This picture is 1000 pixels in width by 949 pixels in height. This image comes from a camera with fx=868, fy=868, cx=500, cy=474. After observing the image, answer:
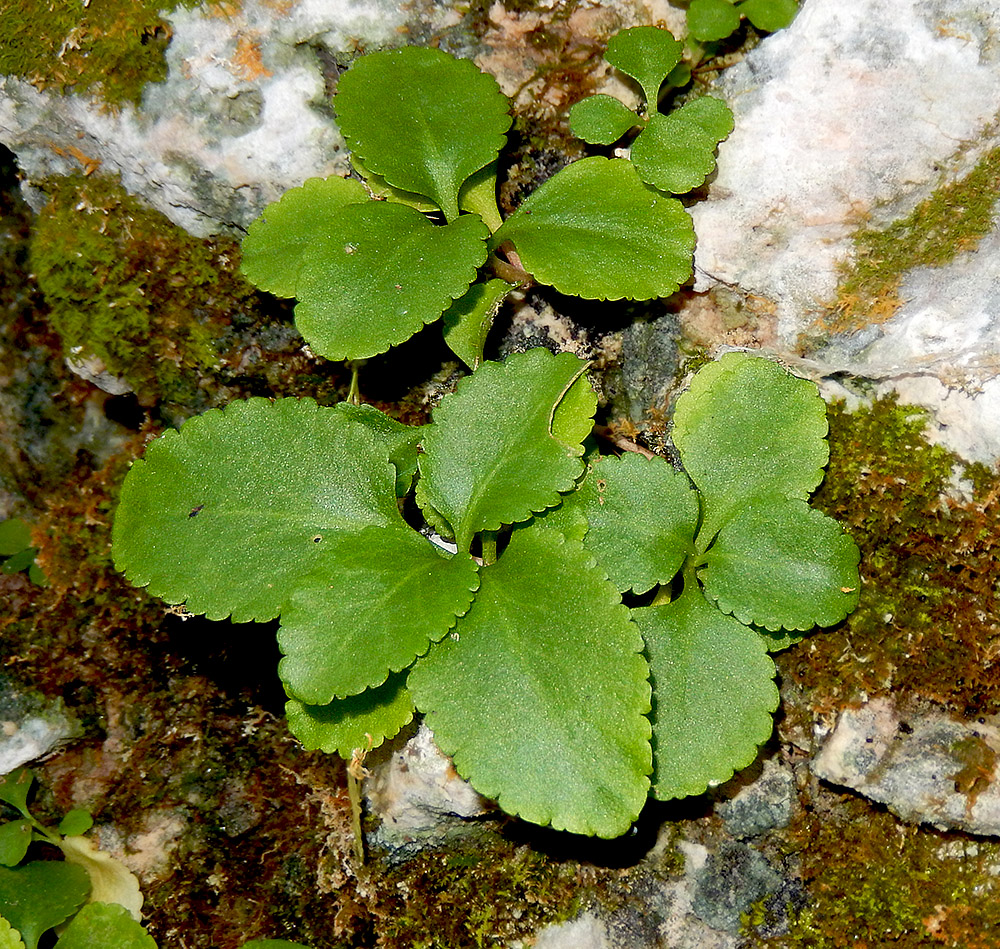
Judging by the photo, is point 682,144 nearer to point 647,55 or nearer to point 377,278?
point 647,55

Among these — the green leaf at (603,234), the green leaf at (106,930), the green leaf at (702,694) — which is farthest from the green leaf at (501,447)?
the green leaf at (106,930)

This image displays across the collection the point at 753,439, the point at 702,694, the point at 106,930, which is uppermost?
the point at 753,439

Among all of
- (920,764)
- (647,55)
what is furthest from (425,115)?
(920,764)

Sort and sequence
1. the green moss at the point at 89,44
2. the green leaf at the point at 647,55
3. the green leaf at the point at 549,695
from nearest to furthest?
the green leaf at the point at 549,695 < the green leaf at the point at 647,55 < the green moss at the point at 89,44

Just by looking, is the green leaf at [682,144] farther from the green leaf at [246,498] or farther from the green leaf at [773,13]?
the green leaf at [246,498]

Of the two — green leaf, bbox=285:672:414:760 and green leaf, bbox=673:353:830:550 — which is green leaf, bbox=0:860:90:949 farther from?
green leaf, bbox=673:353:830:550
